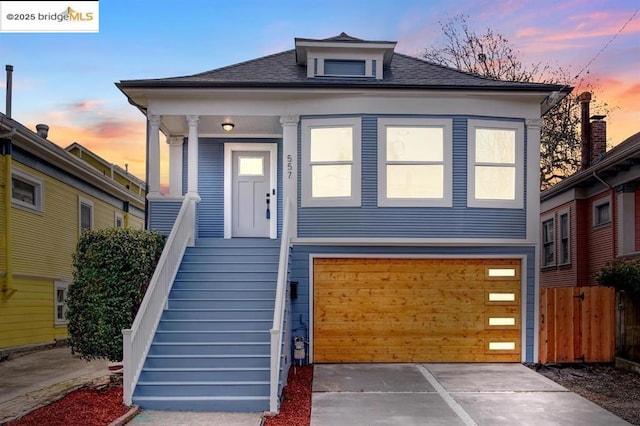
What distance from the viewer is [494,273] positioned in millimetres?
11484

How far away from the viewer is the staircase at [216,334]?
796 centimetres

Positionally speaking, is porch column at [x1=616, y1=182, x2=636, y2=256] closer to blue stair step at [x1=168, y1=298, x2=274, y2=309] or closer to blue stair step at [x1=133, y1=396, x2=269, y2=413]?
blue stair step at [x1=168, y1=298, x2=274, y2=309]

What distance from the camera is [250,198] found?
506 inches

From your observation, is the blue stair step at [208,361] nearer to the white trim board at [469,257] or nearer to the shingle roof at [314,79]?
the white trim board at [469,257]

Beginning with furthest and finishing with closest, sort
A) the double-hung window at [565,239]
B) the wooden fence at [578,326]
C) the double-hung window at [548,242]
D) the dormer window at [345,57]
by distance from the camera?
the double-hung window at [548,242]
the double-hung window at [565,239]
the dormer window at [345,57]
the wooden fence at [578,326]

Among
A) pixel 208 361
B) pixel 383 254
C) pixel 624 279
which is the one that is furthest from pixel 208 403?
pixel 624 279

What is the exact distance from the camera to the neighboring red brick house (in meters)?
14.4

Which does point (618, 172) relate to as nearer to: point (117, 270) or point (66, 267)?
point (117, 270)

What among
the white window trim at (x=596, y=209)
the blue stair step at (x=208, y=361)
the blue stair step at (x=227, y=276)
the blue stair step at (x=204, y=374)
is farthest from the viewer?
the white window trim at (x=596, y=209)

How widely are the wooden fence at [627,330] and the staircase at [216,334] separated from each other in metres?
6.13

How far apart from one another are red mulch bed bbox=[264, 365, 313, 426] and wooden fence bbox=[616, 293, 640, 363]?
5.44 meters

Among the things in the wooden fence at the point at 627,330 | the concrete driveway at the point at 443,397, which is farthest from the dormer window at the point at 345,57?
the wooden fence at the point at 627,330

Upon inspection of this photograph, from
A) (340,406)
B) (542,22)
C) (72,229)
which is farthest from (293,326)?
(542,22)
